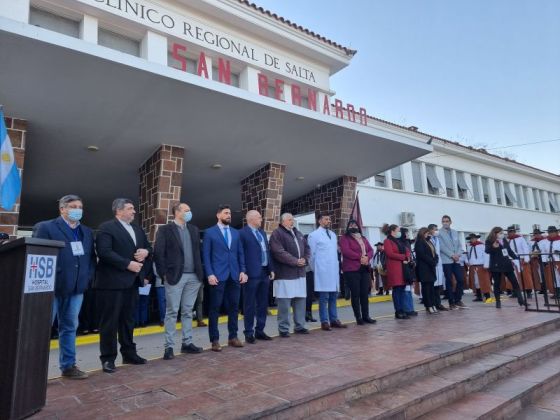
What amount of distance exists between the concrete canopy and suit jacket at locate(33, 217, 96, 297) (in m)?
2.43

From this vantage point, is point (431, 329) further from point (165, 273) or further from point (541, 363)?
point (165, 273)

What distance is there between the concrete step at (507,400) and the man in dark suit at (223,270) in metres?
2.54

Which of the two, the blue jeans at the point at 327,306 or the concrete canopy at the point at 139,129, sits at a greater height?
the concrete canopy at the point at 139,129

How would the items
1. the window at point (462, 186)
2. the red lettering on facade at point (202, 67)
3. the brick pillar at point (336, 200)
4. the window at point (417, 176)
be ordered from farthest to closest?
the window at point (462, 186), the window at point (417, 176), the brick pillar at point (336, 200), the red lettering on facade at point (202, 67)

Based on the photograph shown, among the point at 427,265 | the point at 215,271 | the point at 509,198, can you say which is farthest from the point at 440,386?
the point at 509,198

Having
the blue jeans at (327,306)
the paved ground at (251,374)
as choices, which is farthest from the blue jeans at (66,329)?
the blue jeans at (327,306)

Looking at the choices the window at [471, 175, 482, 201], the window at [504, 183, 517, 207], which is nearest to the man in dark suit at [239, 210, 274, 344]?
the window at [471, 175, 482, 201]

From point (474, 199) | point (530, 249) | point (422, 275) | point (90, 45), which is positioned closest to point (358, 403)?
point (422, 275)

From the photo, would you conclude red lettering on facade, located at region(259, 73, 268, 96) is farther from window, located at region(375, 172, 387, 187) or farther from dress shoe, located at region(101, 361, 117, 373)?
window, located at region(375, 172, 387, 187)

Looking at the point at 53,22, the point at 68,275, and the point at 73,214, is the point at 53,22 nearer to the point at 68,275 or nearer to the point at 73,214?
the point at 73,214

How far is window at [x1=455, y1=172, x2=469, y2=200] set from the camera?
21483mm

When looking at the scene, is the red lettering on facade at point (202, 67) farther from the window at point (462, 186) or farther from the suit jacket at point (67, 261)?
the window at point (462, 186)

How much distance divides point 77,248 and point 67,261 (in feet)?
0.53

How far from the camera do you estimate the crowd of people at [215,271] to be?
3.85m
